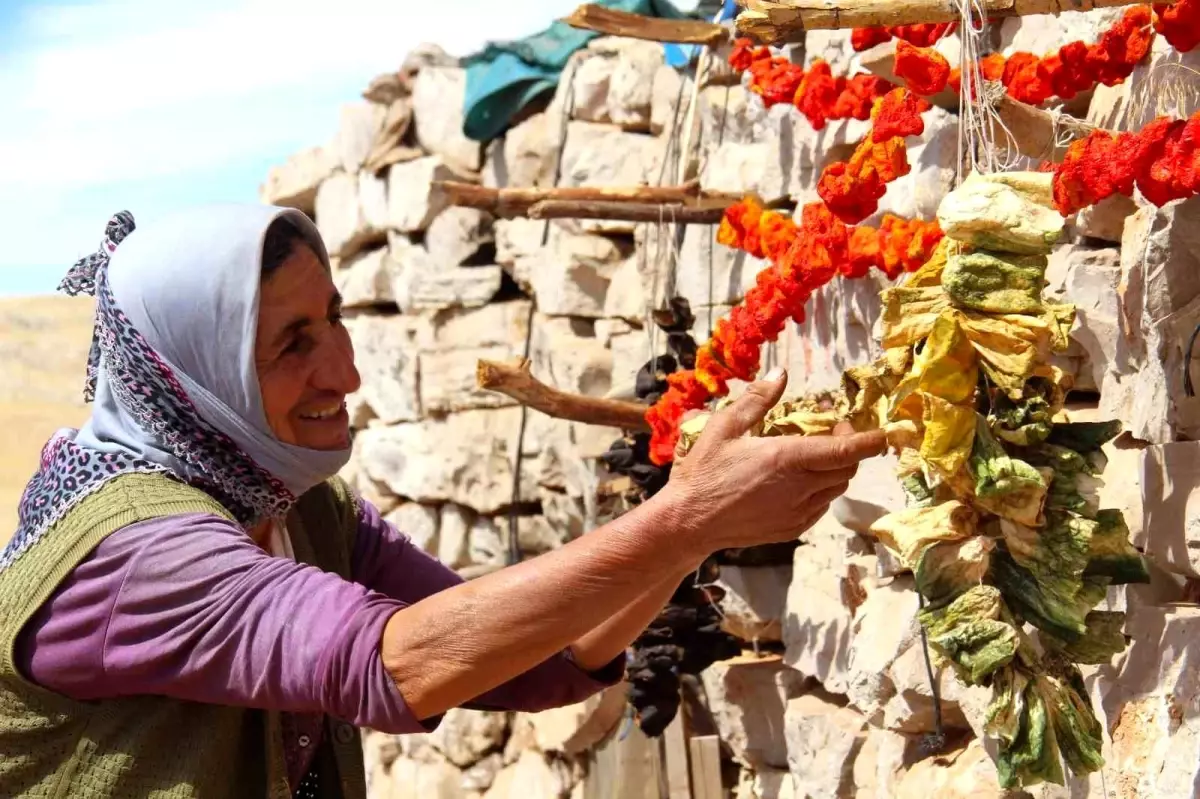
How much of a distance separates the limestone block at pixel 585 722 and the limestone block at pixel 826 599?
132 centimetres

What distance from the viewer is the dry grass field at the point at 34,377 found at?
597 inches

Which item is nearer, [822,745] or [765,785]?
[822,745]

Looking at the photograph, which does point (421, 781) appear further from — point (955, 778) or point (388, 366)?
point (955, 778)

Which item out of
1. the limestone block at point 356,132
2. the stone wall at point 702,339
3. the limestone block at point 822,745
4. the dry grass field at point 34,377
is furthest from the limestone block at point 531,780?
the dry grass field at point 34,377

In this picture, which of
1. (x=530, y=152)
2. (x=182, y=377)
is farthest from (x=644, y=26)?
(x=182, y=377)

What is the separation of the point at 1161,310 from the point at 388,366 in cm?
520

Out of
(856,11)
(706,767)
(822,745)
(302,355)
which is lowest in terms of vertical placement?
(706,767)

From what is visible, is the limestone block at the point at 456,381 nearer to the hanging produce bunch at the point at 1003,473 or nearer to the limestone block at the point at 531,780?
the limestone block at the point at 531,780

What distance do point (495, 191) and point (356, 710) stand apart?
3.30m

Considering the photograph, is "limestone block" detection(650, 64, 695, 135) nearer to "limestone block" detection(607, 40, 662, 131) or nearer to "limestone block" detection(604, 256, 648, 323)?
"limestone block" detection(607, 40, 662, 131)

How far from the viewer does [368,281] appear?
739 centimetres

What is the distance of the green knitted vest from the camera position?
170cm

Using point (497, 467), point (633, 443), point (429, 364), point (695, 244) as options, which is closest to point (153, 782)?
point (633, 443)

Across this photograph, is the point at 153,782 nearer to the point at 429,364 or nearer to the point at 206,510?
the point at 206,510
